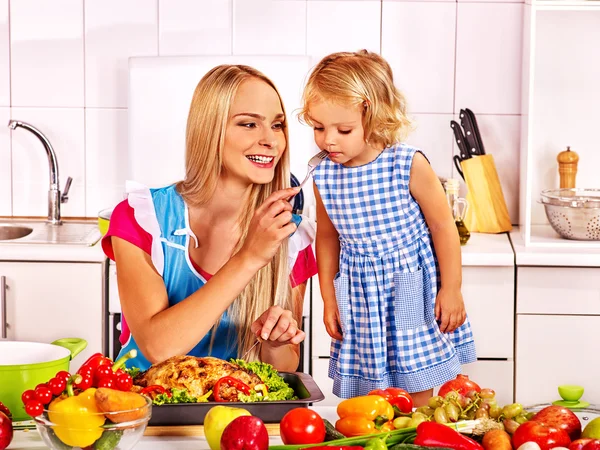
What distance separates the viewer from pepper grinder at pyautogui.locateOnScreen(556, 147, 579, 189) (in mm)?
2799

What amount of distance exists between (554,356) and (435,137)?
2.67ft

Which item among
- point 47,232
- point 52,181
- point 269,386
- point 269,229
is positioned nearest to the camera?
point 269,386

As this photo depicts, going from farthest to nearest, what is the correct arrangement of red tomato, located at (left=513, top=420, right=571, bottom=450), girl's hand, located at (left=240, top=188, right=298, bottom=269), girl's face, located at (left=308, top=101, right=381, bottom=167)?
girl's face, located at (left=308, top=101, right=381, bottom=167) → girl's hand, located at (left=240, top=188, right=298, bottom=269) → red tomato, located at (left=513, top=420, right=571, bottom=450)

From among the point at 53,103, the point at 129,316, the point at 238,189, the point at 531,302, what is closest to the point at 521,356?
the point at 531,302

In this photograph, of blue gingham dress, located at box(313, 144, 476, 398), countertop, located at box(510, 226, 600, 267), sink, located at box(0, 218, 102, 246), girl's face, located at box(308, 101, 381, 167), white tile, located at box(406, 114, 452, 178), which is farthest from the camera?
white tile, located at box(406, 114, 452, 178)

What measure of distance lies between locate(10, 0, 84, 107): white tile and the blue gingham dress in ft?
3.89

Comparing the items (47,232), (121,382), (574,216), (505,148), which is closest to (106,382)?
(121,382)

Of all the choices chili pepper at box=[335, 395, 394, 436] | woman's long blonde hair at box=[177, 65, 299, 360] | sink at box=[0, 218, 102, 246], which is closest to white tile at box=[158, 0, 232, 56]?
sink at box=[0, 218, 102, 246]

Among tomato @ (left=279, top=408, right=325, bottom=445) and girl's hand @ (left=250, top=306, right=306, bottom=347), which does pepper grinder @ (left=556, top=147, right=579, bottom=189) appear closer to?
girl's hand @ (left=250, top=306, right=306, bottom=347)

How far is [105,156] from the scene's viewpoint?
9.58ft

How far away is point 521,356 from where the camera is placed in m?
2.54

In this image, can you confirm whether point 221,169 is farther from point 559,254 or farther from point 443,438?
point 559,254

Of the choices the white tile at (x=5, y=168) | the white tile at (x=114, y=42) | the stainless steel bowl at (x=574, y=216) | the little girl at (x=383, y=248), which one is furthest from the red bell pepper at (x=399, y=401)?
the white tile at (x=5, y=168)

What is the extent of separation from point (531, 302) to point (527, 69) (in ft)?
2.34
